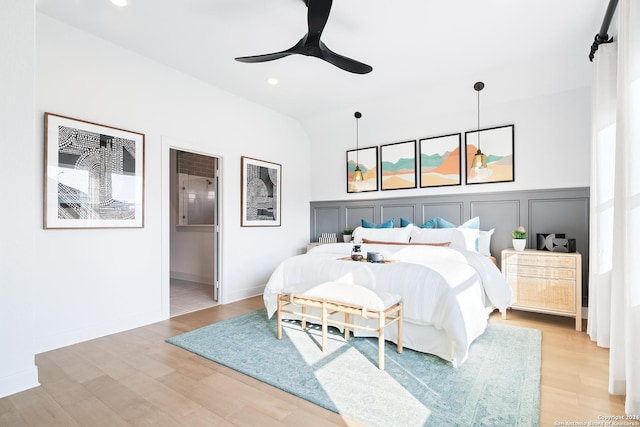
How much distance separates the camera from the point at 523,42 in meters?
3.13

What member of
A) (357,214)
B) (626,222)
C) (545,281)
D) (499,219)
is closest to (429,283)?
(626,222)

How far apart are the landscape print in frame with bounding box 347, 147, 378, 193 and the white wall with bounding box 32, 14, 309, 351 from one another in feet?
4.76

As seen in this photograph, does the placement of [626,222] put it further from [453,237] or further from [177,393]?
[177,393]

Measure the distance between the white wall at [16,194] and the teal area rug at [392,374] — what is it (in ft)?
3.63

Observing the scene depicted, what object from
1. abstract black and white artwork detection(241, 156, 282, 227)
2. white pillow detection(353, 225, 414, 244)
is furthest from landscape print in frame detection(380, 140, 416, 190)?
abstract black and white artwork detection(241, 156, 282, 227)

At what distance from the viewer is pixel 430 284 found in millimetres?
2658

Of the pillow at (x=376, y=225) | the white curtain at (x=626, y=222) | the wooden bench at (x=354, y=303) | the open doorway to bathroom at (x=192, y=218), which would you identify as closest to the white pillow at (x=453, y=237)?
the pillow at (x=376, y=225)

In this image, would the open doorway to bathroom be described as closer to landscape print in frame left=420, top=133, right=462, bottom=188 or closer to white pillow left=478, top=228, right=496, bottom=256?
landscape print in frame left=420, top=133, right=462, bottom=188

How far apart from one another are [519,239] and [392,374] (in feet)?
7.94

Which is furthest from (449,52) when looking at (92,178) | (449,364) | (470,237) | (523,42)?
(92,178)

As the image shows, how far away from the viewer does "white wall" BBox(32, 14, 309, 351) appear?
2.86 metres

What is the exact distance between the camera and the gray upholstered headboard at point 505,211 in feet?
12.2

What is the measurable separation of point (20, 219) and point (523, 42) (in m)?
4.46

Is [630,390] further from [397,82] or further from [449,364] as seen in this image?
[397,82]
